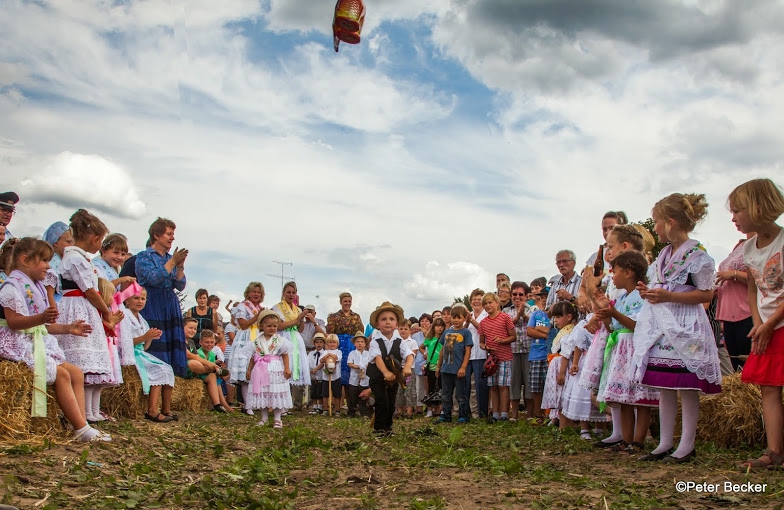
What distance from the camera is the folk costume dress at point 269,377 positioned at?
35.9ft

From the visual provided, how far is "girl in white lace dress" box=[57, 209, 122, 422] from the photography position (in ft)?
24.7

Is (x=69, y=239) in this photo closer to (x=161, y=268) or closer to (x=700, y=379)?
(x=161, y=268)

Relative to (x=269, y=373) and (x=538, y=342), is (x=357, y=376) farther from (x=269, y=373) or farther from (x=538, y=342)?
(x=538, y=342)

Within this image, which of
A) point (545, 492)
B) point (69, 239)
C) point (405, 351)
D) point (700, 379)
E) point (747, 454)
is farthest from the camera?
point (405, 351)

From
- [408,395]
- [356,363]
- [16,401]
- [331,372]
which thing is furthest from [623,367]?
[331,372]

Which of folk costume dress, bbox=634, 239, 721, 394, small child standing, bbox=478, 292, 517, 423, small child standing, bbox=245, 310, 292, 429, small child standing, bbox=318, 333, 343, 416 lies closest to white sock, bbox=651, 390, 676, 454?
folk costume dress, bbox=634, 239, 721, 394

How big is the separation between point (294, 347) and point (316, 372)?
9.28ft

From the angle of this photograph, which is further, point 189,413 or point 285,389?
point 189,413

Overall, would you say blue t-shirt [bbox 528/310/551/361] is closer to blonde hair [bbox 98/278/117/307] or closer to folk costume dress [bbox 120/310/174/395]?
folk costume dress [bbox 120/310/174/395]

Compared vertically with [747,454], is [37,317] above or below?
above

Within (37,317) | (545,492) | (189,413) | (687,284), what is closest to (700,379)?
(687,284)

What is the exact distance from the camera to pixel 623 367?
6.89 metres

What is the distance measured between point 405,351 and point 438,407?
2.24m

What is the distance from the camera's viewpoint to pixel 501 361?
11.9 m
